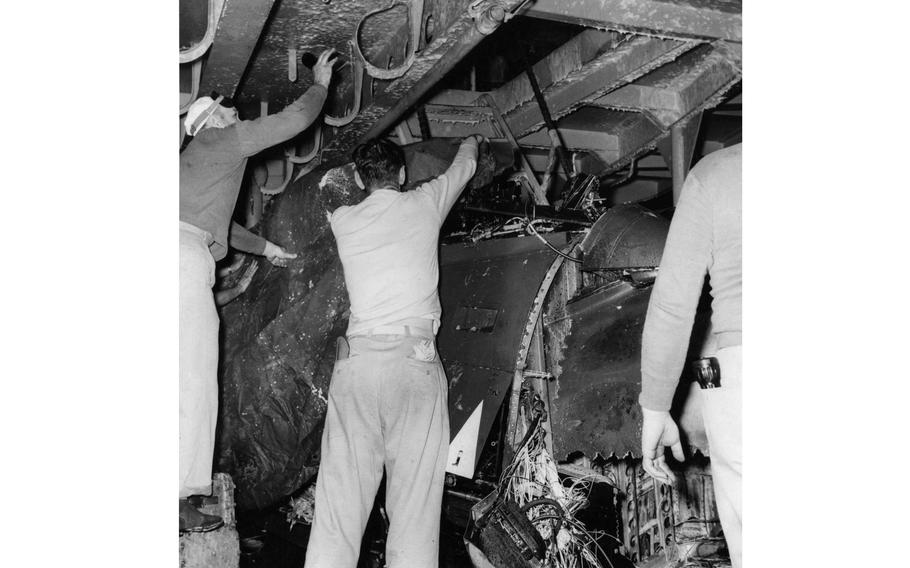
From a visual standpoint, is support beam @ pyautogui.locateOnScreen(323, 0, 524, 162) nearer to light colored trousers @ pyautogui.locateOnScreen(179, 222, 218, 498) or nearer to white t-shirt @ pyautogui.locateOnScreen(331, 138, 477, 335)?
white t-shirt @ pyautogui.locateOnScreen(331, 138, 477, 335)

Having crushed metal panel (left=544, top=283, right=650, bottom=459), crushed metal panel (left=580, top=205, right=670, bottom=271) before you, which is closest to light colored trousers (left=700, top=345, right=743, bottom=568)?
crushed metal panel (left=544, top=283, right=650, bottom=459)

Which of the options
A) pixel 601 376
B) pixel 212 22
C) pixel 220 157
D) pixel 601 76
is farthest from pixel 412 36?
pixel 601 376

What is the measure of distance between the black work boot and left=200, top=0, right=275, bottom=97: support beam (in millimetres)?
1717

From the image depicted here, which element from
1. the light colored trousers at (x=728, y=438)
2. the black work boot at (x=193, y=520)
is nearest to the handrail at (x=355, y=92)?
the black work boot at (x=193, y=520)

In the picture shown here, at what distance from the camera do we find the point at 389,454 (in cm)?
331

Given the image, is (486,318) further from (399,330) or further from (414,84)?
(414,84)

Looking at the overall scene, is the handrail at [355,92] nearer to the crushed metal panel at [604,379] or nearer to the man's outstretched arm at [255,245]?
the man's outstretched arm at [255,245]

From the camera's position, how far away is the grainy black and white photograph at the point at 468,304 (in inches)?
78.9
